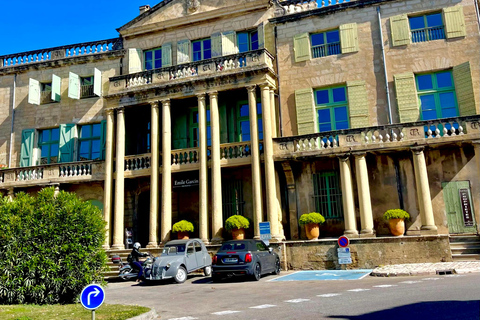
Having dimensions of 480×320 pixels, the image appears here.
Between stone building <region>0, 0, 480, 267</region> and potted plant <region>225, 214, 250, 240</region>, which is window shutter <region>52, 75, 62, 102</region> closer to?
stone building <region>0, 0, 480, 267</region>

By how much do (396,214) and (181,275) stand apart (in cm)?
903

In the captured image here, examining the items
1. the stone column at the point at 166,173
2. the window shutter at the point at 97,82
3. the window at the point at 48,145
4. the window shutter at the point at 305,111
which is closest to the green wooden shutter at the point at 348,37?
the window shutter at the point at 305,111

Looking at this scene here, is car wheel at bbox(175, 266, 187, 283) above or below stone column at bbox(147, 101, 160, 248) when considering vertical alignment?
below

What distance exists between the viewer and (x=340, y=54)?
2194 centimetres

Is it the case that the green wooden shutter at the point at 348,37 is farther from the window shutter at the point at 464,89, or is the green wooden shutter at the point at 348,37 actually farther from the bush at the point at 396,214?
the bush at the point at 396,214

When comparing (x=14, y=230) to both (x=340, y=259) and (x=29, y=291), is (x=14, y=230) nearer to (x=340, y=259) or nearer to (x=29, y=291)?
(x=29, y=291)

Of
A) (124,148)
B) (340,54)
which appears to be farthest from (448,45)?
(124,148)

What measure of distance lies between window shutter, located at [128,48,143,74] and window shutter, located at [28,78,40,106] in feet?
19.2

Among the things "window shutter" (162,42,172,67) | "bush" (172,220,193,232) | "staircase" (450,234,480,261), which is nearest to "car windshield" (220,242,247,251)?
"bush" (172,220,193,232)

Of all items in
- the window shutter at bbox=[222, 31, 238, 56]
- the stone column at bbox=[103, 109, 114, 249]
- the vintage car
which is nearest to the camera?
the vintage car

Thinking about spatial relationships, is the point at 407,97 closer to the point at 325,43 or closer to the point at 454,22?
the point at 454,22

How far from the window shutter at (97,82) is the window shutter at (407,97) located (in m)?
16.1

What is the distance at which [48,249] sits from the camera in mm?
10992

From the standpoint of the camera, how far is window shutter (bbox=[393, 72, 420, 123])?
66.2ft
